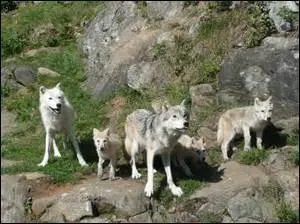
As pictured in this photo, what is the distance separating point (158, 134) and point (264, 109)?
8.53ft

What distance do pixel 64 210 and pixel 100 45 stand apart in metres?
9.04

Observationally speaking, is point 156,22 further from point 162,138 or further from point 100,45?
point 162,138

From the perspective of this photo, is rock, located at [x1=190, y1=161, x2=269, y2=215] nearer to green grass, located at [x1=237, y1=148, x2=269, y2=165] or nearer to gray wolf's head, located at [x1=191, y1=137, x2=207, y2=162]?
green grass, located at [x1=237, y1=148, x2=269, y2=165]

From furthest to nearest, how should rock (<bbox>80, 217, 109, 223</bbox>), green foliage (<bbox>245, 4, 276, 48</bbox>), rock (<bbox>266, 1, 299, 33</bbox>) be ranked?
green foliage (<bbox>245, 4, 276, 48</bbox>), rock (<bbox>266, 1, 299, 33</bbox>), rock (<bbox>80, 217, 109, 223</bbox>)

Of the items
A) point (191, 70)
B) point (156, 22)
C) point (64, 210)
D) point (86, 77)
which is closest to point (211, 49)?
point (191, 70)

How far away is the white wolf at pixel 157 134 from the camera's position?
1048 centimetres

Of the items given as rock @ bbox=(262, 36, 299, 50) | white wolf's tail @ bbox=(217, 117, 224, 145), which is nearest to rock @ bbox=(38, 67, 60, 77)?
rock @ bbox=(262, 36, 299, 50)

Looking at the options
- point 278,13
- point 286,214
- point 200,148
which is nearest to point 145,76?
point 278,13

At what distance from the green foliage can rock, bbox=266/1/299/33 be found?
125 millimetres

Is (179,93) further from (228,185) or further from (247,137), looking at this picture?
(228,185)

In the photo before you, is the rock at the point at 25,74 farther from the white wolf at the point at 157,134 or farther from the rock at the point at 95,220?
the rock at the point at 95,220

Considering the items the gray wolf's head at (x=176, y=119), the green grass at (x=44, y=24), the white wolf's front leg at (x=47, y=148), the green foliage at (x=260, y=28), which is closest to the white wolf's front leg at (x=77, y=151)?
the white wolf's front leg at (x=47, y=148)

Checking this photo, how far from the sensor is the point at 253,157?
469 inches

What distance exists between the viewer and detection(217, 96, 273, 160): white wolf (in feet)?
40.4
